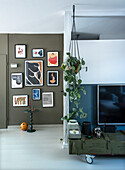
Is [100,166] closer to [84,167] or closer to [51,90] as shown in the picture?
[84,167]

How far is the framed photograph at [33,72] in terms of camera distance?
15.2 feet

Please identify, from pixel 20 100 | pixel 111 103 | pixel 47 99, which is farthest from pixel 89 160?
pixel 20 100

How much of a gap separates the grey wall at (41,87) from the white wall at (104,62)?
1.52m

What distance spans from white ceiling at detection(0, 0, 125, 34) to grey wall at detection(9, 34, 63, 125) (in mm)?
267

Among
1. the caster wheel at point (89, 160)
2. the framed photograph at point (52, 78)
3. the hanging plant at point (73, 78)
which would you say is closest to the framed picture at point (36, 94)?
the framed photograph at point (52, 78)

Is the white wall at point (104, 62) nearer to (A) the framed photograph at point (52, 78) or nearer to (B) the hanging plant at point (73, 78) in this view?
(B) the hanging plant at point (73, 78)

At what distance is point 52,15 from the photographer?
344cm

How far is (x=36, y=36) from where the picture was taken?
4.67 m

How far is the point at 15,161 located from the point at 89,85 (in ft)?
5.99

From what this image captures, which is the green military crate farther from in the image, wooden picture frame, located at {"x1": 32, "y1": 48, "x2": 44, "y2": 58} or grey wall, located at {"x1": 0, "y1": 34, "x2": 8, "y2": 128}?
wooden picture frame, located at {"x1": 32, "y1": 48, "x2": 44, "y2": 58}

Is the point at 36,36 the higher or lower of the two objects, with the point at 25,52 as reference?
higher

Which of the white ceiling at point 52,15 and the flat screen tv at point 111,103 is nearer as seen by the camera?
the white ceiling at point 52,15

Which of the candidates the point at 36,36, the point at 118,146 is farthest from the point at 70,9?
the point at 118,146

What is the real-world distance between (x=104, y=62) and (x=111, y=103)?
0.78 meters
